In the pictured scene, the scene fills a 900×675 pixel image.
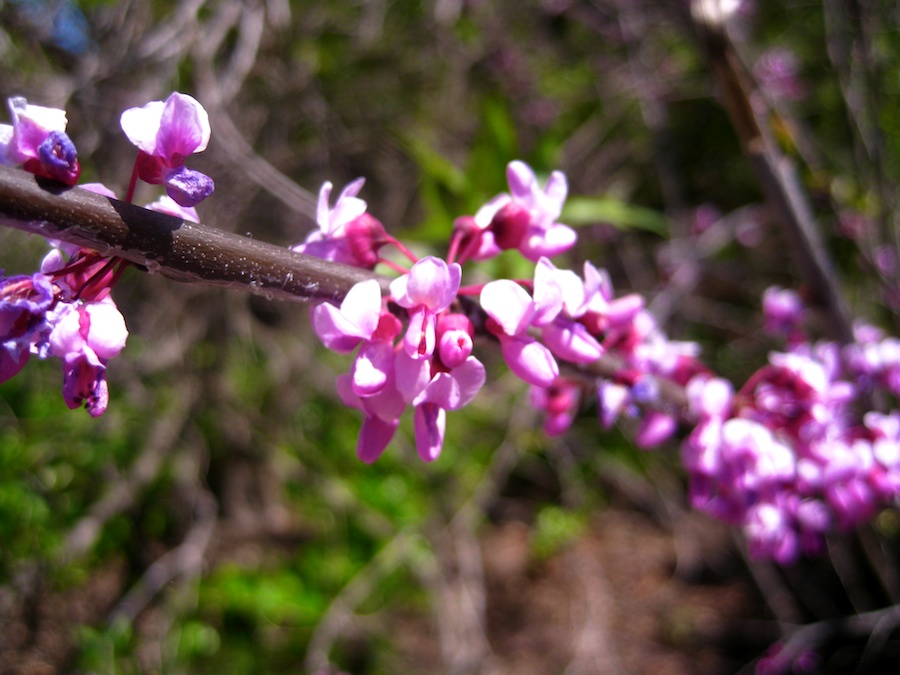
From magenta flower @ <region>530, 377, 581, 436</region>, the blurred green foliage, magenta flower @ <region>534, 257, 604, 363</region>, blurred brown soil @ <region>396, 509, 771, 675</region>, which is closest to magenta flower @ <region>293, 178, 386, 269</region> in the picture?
magenta flower @ <region>534, 257, 604, 363</region>

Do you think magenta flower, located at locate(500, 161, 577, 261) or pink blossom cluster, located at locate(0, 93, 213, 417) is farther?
magenta flower, located at locate(500, 161, 577, 261)

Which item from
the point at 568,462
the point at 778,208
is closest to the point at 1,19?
the point at 778,208

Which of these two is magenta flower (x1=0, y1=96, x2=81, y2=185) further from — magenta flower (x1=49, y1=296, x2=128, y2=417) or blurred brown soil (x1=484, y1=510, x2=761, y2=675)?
blurred brown soil (x1=484, y1=510, x2=761, y2=675)

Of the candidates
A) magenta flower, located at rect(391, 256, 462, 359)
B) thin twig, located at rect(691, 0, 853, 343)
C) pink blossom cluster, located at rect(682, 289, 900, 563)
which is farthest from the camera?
thin twig, located at rect(691, 0, 853, 343)

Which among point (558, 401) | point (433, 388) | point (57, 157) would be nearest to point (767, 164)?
point (558, 401)

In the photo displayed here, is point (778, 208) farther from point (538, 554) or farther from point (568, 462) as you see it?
point (538, 554)

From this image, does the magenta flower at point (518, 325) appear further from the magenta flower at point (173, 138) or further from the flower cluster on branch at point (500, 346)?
the magenta flower at point (173, 138)
